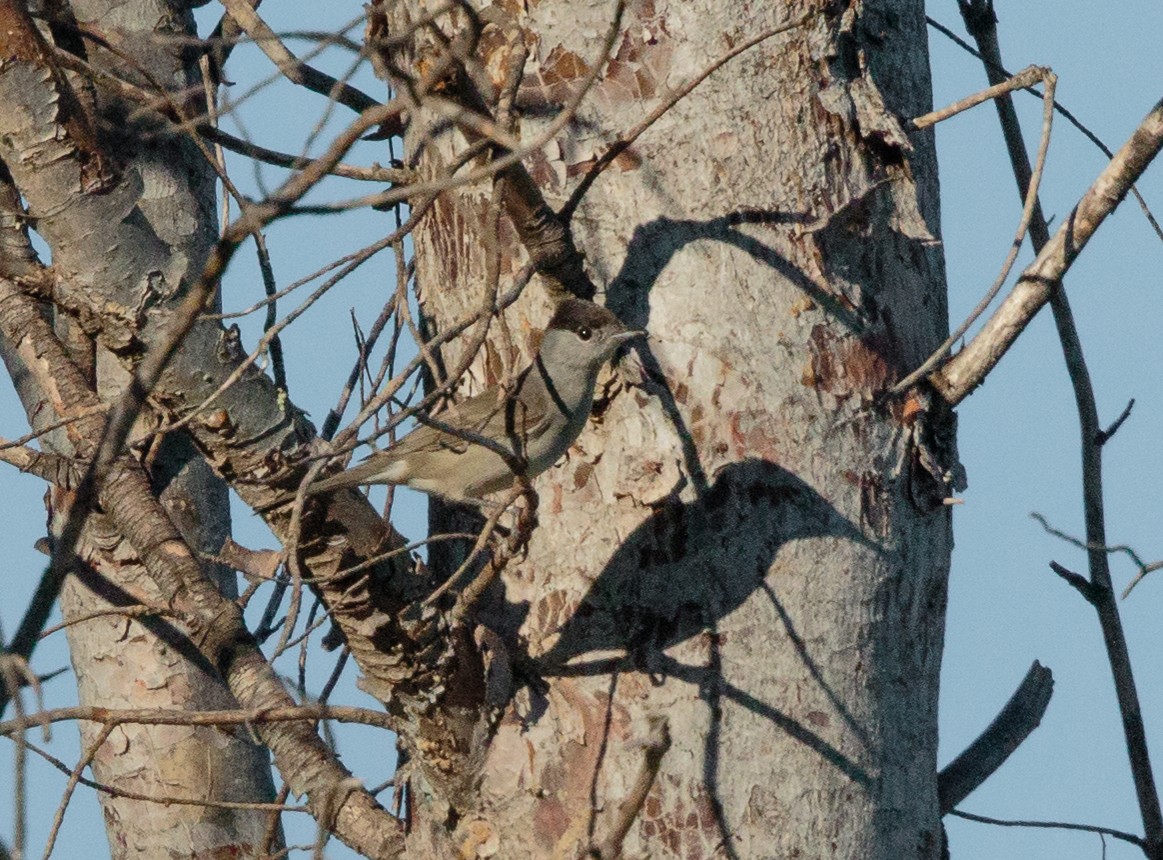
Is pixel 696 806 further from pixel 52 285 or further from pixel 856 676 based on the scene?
pixel 52 285

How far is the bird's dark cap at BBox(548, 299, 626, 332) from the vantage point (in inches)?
116

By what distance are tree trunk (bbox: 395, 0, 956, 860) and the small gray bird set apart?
9cm

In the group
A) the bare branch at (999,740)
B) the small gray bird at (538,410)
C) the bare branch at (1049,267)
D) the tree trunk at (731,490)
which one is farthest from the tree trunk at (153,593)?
the bare branch at (1049,267)

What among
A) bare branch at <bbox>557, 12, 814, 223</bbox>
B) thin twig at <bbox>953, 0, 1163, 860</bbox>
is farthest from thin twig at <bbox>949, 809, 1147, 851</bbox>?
bare branch at <bbox>557, 12, 814, 223</bbox>

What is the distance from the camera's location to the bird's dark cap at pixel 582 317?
296cm

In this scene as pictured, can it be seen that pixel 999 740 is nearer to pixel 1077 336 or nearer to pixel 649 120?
pixel 1077 336

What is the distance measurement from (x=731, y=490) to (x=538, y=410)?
45cm

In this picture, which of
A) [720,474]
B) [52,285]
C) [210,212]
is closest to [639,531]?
[720,474]

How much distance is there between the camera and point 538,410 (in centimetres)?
294

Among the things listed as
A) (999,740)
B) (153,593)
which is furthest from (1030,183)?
(153,593)

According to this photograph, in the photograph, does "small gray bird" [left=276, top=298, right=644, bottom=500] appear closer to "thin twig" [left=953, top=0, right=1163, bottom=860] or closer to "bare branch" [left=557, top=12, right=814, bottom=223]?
"bare branch" [left=557, top=12, right=814, bottom=223]

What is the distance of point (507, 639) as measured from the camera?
10.2ft

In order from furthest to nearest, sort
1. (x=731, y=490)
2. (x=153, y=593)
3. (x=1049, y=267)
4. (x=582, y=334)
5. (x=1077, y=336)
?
(x=153, y=593)
(x=1077, y=336)
(x=582, y=334)
(x=731, y=490)
(x=1049, y=267)

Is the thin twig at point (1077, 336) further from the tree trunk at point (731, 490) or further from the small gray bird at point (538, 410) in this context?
the small gray bird at point (538, 410)
